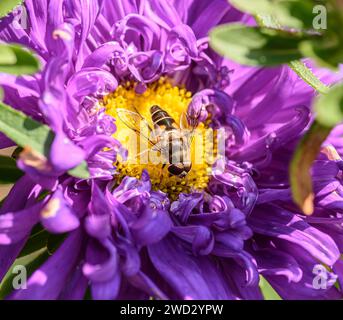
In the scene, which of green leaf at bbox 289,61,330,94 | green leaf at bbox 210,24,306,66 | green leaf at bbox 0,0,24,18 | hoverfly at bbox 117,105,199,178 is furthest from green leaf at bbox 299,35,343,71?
hoverfly at bbox 117,105,199,178

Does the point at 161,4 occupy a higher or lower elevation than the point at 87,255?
higher

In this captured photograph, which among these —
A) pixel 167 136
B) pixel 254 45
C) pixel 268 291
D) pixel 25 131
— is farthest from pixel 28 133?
pixel 268 291

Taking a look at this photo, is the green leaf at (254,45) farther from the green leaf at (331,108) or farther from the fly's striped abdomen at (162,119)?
the fly's striped abdomen at (162,119)

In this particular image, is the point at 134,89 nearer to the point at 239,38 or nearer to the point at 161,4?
the point at 161,4

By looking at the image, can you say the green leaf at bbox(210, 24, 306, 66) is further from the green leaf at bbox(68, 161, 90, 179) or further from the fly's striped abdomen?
the fly's striped abdomen

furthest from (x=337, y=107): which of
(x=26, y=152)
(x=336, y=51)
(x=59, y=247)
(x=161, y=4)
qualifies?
(x=161, y=4)

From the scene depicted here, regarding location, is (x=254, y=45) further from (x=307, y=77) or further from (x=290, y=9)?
(x=307, y=77)

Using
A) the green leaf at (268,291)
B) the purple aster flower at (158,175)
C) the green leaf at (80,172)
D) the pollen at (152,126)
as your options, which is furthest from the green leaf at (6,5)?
the green leaf at (268,291)

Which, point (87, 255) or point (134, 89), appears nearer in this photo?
point (87, 255)
